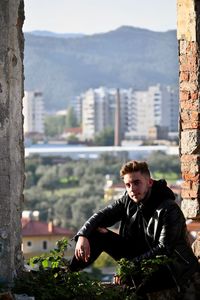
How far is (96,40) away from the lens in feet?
427

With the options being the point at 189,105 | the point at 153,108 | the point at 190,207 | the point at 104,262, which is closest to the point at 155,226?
the point at 190,207

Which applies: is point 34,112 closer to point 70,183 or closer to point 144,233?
point 70,183

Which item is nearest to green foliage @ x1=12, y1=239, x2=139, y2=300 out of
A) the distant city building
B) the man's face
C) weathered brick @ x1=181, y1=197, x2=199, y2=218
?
the man's face

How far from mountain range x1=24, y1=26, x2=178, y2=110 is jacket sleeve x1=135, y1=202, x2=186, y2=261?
340ft

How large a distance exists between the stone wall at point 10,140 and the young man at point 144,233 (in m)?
0.38

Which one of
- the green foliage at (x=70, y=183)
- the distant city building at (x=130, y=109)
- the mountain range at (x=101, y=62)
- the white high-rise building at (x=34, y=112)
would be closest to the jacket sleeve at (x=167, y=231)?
the green foliage at (x=70, y=183)

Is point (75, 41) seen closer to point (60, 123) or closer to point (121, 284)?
point (60, 123)

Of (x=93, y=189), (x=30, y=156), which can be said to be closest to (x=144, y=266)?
(x=93, y=189)

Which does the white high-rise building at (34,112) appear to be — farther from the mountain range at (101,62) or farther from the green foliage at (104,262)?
the green foliage at (104,262)

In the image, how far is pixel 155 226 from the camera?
586 cm

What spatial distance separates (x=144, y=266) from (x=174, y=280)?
0.69 ft

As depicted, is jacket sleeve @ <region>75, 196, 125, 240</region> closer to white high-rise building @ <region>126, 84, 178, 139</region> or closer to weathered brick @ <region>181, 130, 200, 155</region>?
weathered brick @ <region>181, 130, 200, 155</region>

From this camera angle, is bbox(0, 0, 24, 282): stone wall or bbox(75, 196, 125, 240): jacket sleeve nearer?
bbox(0, 0, 24, 282): stone wall

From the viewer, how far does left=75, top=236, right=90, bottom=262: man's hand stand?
583 centimetres
